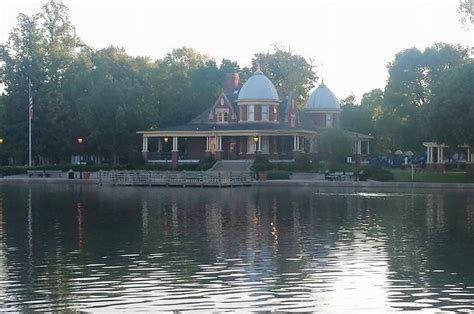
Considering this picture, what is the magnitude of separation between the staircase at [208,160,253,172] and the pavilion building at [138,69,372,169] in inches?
65.2

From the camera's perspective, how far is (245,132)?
75.9 m

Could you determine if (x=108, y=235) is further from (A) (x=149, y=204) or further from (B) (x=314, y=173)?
(B) (x=314, y=173)

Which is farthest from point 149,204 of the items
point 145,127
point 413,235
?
point 145,127

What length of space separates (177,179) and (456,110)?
21919mm

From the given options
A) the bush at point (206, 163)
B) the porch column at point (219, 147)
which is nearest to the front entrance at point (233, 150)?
the porch column at point (219, 147)

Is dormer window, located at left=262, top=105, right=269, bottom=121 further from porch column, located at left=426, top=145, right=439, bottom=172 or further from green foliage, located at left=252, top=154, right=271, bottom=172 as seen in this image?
porch column, located at left=426, top=145, right=439, bottom=172

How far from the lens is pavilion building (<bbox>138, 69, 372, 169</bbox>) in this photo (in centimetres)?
7738

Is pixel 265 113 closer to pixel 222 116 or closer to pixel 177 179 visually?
pixel 222 116

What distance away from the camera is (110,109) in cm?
8075

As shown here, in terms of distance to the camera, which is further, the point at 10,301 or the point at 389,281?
the point at 389,281

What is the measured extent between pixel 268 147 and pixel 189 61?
33.5 meters

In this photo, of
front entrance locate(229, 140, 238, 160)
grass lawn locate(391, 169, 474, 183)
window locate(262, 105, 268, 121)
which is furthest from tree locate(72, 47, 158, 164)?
grass lawn locate(391, 169, 474, 183)

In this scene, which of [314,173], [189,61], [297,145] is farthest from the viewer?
[189,61]

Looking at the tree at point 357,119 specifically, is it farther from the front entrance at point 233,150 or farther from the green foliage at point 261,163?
the green foliage at point 261,163
